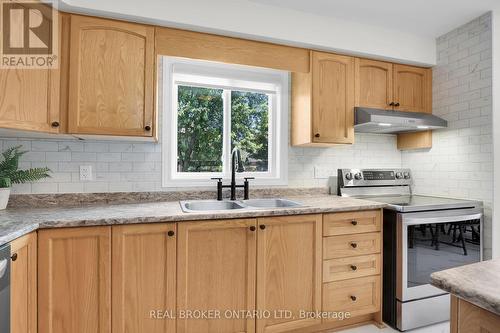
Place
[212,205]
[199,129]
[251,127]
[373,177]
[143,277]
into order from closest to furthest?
[143,277] < [212,205] < [199,129] < [251,127] < [373,177]

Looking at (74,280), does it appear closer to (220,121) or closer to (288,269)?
(288,269)

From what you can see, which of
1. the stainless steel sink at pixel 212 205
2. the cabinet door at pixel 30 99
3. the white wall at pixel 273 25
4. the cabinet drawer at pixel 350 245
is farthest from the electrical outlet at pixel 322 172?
the cabinet door at pixel 30 99

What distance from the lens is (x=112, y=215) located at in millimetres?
1643

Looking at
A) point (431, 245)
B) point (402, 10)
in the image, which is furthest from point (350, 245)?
point (402, 10)

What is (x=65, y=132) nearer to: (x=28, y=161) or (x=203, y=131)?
(x=28, y=161)

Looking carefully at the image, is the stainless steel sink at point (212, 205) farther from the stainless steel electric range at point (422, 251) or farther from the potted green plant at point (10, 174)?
the stainless steel electric range at point (422, 251)

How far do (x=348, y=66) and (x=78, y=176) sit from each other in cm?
238

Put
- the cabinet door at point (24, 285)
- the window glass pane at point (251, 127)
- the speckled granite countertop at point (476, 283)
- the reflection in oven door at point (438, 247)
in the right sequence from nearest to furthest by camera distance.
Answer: the speckled granite countertop at point (476, 283) → the cabinet door at point (24, 285) → the reflection in oven door at point (438, 247) → the window glass pane at point (251, 127)

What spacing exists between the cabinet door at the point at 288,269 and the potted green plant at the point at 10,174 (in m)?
1.54

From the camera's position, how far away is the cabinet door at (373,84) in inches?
102

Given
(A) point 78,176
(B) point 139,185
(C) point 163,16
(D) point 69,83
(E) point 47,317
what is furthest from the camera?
(B) point 139,185

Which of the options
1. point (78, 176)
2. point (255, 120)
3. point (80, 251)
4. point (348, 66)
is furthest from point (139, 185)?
point (348, 66)

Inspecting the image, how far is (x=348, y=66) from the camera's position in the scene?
8.27ft

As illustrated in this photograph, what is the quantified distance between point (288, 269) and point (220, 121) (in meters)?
1.43
